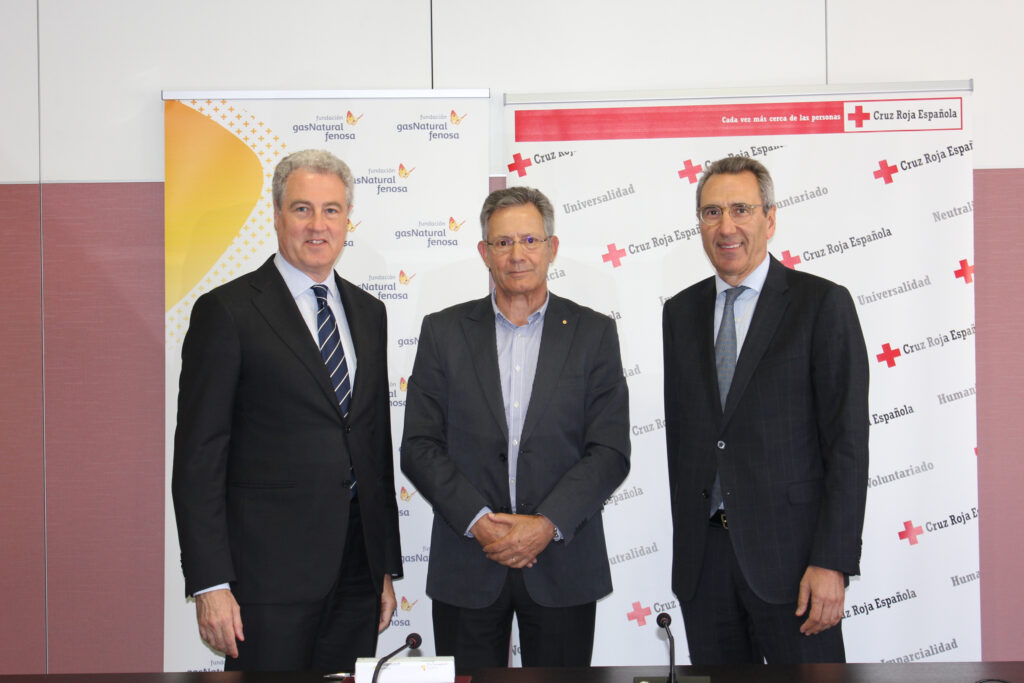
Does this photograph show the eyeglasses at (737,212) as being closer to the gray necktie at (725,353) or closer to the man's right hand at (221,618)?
the gray necktie at (725,353)

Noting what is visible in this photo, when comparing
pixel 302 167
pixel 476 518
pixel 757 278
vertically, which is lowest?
pixel 476 518

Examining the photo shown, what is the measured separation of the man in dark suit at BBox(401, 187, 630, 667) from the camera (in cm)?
251

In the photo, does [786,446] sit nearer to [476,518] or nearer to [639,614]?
[476,518]

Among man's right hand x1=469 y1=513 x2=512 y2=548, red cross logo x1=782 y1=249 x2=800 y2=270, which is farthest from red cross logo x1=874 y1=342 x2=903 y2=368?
man's right hand x1=469 y1=513 x2=512 y2=548

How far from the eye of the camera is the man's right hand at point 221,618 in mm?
2275

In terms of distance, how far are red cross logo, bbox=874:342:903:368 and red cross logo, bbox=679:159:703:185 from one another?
1025mm

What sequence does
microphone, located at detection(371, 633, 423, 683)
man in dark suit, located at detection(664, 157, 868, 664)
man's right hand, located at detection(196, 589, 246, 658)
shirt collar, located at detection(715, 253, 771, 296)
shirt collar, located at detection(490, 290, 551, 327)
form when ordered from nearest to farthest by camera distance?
microphone, located at detection(371, 633, 423, 683), man's right hand, located at detection(196, 589, 246, 658), man in dark suit, located at detection(664, 157, 868, 664), shirt collar, located at detection(715, 253, 771, 296), shirt collar, located at detection(490, 290, 551, 327)

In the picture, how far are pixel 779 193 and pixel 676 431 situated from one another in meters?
1.19

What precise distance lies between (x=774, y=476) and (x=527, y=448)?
2.49 ft

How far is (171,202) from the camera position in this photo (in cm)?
333

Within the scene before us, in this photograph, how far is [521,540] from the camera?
243cm

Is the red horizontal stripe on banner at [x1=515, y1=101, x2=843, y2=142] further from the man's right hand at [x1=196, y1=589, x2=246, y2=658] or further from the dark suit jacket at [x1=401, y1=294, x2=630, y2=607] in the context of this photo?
the man's right hand at [x1=196, y1=589, x2=246, y2=658]

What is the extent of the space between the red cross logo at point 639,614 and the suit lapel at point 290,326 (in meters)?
1.56

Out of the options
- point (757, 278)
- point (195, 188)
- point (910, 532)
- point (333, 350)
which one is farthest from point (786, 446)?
point (195, 188)
